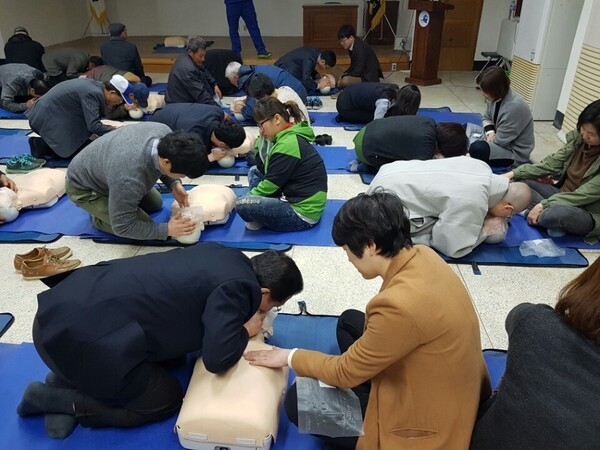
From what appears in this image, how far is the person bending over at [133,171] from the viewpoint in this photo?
2285mm

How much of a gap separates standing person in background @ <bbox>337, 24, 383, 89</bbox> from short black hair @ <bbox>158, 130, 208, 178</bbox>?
13.0 ft

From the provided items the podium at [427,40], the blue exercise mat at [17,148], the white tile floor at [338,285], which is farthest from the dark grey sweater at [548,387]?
the podium at [427,40]

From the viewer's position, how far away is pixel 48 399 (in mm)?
1677

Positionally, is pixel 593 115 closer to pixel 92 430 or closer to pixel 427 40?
pixel 92 430

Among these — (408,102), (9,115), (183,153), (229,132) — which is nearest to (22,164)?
(229,132)

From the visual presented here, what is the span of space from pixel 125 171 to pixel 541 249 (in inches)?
94.0

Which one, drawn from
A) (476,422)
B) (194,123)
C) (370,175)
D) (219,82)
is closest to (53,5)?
(219,82)

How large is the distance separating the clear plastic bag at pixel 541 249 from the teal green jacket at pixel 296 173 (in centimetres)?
124

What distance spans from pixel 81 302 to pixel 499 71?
3306mm

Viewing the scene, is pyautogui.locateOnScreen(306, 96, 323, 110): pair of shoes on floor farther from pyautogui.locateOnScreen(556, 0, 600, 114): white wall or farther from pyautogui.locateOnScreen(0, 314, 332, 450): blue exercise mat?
pyautogui.locateOnScreen(0, 314, 332, 450): blue exercise mat

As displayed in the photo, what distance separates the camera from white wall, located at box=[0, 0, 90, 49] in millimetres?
7605

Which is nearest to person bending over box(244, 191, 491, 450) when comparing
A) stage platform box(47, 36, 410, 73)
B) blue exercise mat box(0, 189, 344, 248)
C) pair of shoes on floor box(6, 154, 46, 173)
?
blue exercise mat box(0, 189, 344, 248)

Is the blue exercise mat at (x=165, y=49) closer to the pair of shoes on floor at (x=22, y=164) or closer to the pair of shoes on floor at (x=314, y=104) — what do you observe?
the pair of shoes on floor at (x=314, y=104)

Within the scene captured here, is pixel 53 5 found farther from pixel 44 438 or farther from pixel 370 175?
pixel 44 438
